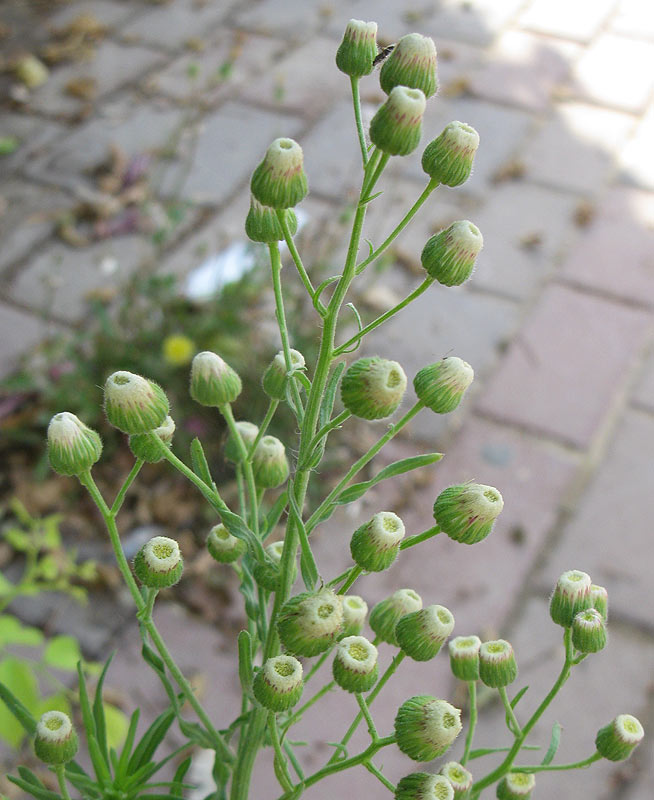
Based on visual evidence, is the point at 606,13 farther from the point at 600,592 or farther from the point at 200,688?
the point at 600,592

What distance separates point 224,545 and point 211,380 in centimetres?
12

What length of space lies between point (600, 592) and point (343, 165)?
2.59 m

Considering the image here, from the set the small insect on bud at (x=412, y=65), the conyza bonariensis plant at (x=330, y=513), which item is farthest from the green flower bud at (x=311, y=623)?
the small insect on bud at (x=412, y=65)

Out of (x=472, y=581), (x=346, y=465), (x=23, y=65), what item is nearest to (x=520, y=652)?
(x=472, y=581)

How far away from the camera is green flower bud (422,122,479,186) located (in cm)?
65

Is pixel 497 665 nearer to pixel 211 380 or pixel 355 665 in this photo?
pixel 355 665

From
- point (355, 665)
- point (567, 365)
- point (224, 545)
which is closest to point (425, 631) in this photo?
point (355, 665)

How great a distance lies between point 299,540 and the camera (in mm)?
688

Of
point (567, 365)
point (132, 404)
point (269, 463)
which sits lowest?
point (567, 365)

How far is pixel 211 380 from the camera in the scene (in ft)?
2.47

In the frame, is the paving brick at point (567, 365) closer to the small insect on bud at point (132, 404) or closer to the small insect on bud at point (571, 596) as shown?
the small insect on bud at point (571, 596)

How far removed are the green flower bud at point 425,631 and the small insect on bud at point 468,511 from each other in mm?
58

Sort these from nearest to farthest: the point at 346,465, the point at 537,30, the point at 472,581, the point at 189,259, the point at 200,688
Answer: the point at 200,688 < the point at 472,581 < the point at 346,465 < the point at 189,259 < the point at 537,30

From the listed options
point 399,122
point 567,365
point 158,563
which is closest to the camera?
point 399,122
